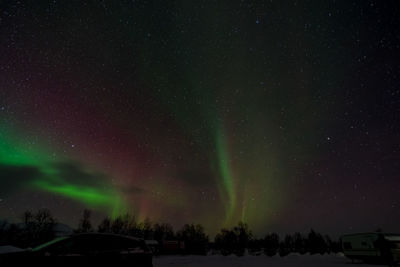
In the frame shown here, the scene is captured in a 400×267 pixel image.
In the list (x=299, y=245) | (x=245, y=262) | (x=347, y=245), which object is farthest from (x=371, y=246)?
(x=299, y=245)

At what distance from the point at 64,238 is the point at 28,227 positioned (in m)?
81.2

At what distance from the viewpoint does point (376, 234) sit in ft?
60.7

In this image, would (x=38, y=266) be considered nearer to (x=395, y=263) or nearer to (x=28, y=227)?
(x=395, y=263)

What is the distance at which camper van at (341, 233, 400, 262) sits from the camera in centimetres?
1597

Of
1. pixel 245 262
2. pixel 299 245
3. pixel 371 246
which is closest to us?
pixel 371 246

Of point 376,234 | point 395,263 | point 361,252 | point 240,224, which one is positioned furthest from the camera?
point 240,224

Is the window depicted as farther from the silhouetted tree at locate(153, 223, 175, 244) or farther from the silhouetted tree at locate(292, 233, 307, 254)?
the silhouetted tree at locate(153, 223, 175, 244)

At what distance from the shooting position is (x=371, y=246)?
19172mm

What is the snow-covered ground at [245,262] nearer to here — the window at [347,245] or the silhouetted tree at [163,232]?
the window at [347,245]

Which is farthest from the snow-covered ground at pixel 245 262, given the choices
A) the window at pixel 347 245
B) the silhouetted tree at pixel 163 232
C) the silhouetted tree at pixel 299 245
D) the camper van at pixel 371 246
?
the silhouetted tree at pixel 163 232

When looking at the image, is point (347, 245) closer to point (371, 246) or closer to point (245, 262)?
point (371, 246)

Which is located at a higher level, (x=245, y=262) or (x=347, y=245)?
(x=347, y=245)

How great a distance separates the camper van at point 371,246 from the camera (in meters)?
16.0

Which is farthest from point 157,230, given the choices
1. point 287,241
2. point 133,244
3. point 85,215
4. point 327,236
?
point 133,244
